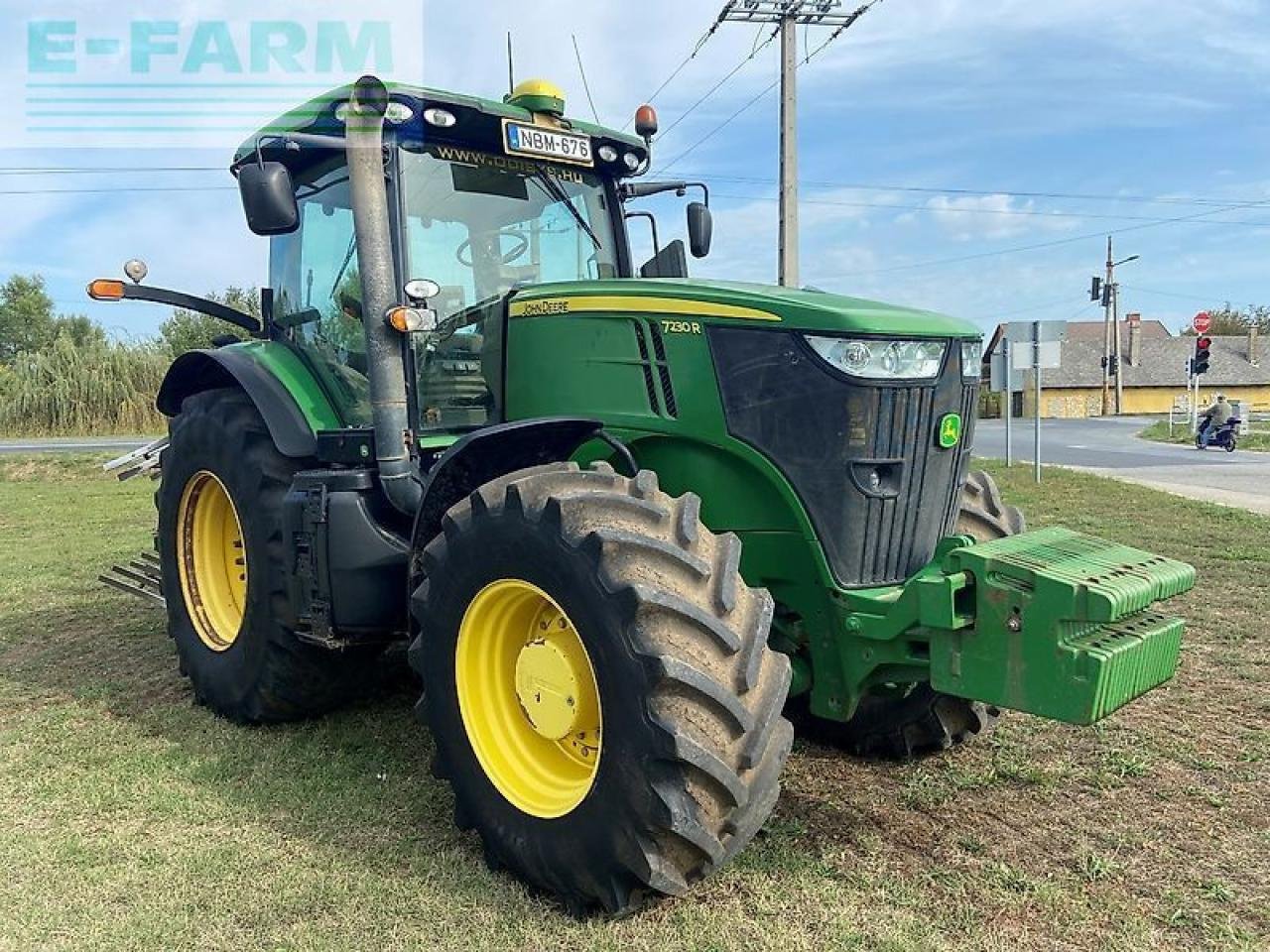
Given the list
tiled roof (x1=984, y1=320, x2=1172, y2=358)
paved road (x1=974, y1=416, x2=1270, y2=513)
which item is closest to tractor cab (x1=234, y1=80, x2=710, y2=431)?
paved road (x1=974, y1=416, x2=1270, y2=513)

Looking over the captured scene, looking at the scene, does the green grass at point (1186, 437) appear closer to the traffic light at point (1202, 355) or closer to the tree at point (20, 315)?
the traffic light at point (1202, 355)

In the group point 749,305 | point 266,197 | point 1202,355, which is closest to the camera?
point 749,305

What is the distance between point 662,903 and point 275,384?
280 cm

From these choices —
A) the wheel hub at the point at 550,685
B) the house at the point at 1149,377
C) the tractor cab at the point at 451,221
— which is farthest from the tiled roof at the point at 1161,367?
the wheel hub at the point at 550,685

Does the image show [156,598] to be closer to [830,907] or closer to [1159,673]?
[830,907]

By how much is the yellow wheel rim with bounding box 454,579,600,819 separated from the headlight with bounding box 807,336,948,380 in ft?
3.63

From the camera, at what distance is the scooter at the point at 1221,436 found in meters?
24.7

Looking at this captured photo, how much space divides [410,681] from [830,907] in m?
2.87

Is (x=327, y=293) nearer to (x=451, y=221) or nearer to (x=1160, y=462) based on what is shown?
(x=451, y=221)

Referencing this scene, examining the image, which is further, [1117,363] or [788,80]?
[1117,363]

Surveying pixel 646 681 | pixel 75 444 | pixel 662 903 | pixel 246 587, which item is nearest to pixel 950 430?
pixel 646 681

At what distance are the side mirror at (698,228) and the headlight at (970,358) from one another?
1892 millimetres

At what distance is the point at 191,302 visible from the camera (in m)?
5.07

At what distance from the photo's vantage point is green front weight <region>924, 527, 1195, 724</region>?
8.50 feet
